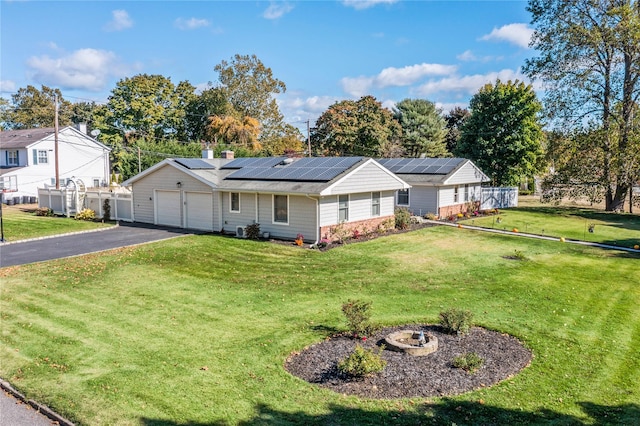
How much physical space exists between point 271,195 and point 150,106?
3976cm

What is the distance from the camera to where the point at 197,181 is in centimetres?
2498

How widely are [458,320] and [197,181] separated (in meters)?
18.0

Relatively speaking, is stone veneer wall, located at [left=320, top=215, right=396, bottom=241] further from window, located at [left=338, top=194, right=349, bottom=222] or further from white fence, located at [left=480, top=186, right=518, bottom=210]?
white fence, located at [left=480, top=186, right=518, bottom=210]

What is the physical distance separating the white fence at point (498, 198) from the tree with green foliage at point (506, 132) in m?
2.40

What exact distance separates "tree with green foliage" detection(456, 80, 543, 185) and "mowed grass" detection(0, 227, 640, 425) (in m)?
23.9

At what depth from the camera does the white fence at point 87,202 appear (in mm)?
28859

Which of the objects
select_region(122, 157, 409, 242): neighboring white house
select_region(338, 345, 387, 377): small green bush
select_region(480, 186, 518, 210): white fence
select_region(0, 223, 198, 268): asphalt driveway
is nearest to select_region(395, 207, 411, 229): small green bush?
select_region(122, 157, 409, 242): neighboring white house

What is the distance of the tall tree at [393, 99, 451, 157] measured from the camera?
56625mm

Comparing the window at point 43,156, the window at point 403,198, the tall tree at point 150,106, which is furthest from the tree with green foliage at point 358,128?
the window at point 43,156

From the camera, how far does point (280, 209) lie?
74.9 feet

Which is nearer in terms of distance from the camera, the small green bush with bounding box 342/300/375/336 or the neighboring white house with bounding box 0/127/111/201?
the small green bush with bounding box 342/300/375/336

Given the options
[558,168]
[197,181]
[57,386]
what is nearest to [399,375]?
[57,386]

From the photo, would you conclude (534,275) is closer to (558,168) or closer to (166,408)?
(166,408)

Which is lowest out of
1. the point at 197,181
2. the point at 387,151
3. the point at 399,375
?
the point at 399,375
